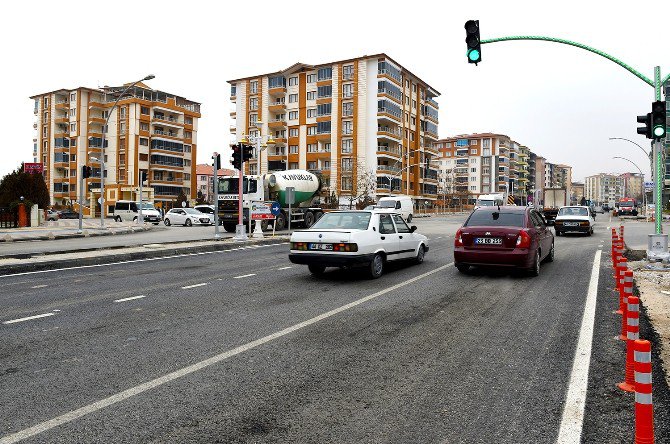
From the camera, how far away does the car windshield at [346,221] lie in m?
11.1

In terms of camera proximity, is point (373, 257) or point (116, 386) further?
point (373, 257)

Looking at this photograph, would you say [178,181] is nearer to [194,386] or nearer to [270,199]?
[270,199]

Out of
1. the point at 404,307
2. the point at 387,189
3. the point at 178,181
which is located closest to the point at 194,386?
the point at 404,307

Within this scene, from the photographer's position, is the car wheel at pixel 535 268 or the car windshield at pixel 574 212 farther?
the car windshield at pixel 574 212

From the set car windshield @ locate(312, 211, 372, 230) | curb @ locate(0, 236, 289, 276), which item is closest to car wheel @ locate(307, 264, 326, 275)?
car windshield @ locate(312, 211, 372, 230)

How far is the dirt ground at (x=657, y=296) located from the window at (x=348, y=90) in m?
63.3

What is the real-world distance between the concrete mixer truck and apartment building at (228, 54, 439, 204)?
Answer: 3708 centimetres

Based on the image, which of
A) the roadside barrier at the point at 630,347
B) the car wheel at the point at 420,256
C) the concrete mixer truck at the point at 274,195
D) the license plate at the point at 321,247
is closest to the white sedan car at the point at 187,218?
the concrete mixer truck at the point at 274,195

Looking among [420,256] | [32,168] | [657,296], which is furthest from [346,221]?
[32,168]

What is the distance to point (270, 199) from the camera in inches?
1144

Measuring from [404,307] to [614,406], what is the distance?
3.95 m

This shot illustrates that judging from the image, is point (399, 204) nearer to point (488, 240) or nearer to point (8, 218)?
point (8, 218)

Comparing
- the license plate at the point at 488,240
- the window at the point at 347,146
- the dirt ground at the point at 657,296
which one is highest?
the window at the point at 347,146

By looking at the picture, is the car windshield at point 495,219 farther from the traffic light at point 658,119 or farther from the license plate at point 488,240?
the traffic light at point 658,119
